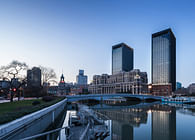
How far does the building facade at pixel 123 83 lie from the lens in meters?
137

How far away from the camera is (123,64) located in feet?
641

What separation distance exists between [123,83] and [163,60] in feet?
199

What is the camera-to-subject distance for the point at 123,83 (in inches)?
5822

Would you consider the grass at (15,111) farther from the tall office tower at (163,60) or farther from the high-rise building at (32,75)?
the tall office tower at (163,60)

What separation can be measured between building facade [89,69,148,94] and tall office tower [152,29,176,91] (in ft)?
60.6

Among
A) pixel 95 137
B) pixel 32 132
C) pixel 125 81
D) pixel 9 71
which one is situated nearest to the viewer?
pixel 32 132

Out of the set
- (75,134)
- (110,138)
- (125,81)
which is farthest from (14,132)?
(125,81)

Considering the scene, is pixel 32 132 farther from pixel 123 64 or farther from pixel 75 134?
pixel 123 64

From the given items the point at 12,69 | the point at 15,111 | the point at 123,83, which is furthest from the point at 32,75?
the point at 123,83

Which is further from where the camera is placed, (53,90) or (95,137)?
(53,90)

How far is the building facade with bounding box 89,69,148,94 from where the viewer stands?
137 m

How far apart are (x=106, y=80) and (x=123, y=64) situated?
4352 cm

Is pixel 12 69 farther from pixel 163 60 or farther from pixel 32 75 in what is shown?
pixel 163 60

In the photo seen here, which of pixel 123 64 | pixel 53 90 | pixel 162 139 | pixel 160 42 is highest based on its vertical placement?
pixel 160 42
